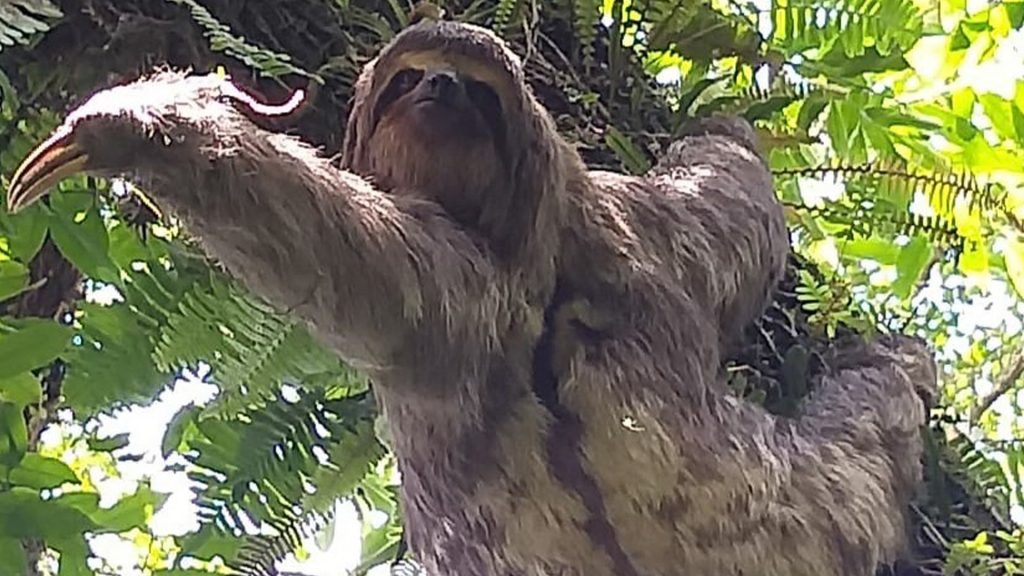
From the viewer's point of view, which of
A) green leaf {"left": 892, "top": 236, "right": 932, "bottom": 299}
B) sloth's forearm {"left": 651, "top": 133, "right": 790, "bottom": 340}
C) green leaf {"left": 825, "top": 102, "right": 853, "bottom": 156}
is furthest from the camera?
green leaf {"left": 892, "top": 236, "right": 932, "bottom": 299}

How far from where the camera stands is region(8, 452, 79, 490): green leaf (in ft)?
7.73

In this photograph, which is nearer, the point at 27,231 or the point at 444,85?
the point at 444,85

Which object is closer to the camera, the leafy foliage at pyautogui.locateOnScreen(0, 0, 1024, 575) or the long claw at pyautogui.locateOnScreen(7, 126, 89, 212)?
the long claw at pyautogui.locateOnScreen(7, 126, 89, 212)

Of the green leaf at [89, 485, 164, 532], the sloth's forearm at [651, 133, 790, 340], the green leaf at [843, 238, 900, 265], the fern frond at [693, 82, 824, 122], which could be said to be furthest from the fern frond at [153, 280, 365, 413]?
the green leaf at [843, 238, 900, 265]

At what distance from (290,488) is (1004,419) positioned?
4.89 feet

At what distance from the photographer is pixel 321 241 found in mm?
1631

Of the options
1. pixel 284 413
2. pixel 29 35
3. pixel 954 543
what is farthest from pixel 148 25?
pixel 954 543

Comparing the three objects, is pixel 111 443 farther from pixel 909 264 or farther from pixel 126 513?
pixel 909 264

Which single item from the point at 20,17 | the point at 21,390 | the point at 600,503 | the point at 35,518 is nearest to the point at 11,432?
the point at 21,390

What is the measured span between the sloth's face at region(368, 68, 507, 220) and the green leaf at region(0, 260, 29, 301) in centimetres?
71

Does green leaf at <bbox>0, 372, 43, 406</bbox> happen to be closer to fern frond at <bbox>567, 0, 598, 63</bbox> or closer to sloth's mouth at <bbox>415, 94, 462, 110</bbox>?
sloth's mouth at <bbox>415, 94, 462, 110</bbox>

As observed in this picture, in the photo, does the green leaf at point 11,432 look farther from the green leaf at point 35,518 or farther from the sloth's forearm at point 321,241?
A: the sloth's forearm at point 321,241

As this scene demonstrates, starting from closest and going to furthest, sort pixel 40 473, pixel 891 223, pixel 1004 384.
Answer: pixel 40 473 < pixel 891 223 < pixel 1004 384

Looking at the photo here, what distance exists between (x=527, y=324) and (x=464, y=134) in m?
0.26
